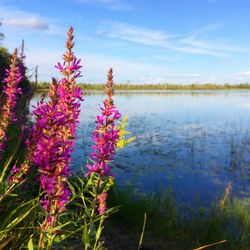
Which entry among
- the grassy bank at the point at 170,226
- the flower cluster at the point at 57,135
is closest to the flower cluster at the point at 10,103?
the flower cluster at the point at 57,135

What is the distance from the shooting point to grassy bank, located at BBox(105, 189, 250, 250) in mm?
6133

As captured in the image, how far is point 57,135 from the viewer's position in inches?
77.4

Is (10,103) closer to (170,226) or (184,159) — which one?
(170,226)

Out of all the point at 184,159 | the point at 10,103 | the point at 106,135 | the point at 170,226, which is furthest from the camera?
the point at 184,159

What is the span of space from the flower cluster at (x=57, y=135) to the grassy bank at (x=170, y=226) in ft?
13.0

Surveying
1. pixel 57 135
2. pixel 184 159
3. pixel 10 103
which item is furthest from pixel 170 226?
Result: pixel 184 159

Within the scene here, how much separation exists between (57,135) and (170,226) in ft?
17.4

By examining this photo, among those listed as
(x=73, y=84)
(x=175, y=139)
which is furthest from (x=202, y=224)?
(x=175, y=139)

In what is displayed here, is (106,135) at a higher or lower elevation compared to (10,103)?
lower

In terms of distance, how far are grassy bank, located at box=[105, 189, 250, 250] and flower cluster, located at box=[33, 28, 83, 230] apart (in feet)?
13.0

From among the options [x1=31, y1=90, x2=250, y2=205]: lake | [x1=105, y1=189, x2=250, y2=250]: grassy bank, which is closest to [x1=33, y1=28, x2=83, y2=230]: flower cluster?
[x1=105, y1=189, x2=250, y2=250]: grassy bank

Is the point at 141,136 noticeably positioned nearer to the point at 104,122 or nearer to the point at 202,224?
the point at 202,224

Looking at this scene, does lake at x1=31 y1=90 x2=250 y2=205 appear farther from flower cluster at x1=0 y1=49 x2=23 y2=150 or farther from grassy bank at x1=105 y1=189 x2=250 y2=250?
flower cluster at x1=0 y1=49 x2=23 y2=150

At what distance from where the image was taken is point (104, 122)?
2.30 m
